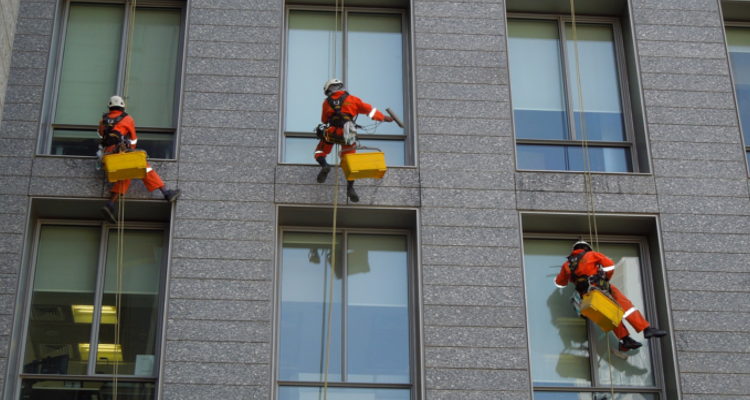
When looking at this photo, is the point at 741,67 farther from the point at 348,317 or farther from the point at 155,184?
the point at 155,184

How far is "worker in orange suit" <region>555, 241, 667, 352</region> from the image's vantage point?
38.3 feet

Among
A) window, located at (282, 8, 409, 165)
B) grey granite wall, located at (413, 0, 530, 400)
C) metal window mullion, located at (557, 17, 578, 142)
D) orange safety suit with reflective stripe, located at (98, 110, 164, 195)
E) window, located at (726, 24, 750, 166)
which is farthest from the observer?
window, located at (726, 24, 750, 166)

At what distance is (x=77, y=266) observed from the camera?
12305 millimetres

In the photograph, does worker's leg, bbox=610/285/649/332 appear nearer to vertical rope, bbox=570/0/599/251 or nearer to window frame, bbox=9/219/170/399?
vertical rope, bbox=570/0/599/251

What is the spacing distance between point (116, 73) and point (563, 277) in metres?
7.22

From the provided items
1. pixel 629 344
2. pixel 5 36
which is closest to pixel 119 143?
pixel 5 36

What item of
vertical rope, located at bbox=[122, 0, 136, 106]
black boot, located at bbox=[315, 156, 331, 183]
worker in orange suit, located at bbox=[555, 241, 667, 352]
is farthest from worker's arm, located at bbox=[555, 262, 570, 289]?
vertical rope, located at bbox=[122, 0, 136, 106]

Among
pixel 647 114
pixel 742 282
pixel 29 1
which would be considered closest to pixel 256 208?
pixel 29 1

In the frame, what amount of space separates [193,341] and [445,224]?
12.1 ft

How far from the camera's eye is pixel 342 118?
12016mm

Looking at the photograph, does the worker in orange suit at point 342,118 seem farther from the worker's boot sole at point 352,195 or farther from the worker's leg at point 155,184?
the worker's leg at point 155,184

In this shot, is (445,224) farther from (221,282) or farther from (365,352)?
(221,282)

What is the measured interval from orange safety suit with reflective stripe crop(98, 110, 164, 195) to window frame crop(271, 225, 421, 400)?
1885 mm

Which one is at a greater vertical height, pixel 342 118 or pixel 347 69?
pixel 347 69
